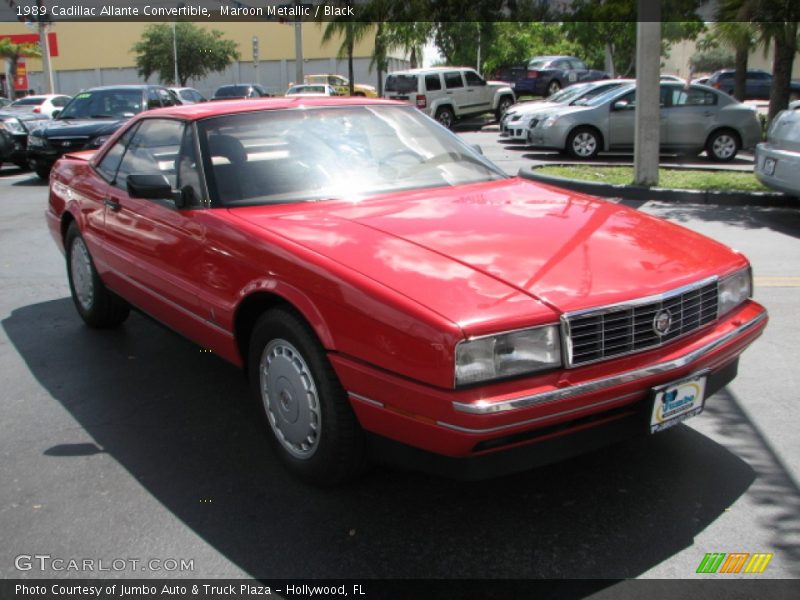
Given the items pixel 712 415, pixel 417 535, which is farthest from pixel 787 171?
pixel 417 535

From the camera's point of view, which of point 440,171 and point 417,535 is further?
point 440,171

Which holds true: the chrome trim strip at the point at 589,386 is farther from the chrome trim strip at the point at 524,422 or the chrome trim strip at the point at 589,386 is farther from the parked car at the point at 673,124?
the parked car at the point at 673,124

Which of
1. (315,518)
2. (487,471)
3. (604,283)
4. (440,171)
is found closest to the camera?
(487,471)

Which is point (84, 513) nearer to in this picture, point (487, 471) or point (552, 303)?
point (487, 471)

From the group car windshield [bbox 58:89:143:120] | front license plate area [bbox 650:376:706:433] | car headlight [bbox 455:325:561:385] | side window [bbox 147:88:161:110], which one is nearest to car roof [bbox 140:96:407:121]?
car headlight [bbox 455:325:561:385]

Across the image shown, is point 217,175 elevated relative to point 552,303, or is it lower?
elevated

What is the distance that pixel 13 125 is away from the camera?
1605 centimetres

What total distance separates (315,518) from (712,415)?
6.82 ft

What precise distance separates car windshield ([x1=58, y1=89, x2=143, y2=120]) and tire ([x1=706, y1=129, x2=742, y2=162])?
10.4 metres

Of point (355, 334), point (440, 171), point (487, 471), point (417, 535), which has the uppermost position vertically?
point (440, 171)

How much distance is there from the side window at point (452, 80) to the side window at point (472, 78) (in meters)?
0.28

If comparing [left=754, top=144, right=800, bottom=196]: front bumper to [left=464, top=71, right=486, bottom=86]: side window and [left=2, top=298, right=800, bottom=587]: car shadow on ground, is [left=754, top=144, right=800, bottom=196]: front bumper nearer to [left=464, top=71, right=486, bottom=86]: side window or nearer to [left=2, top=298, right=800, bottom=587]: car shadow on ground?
[left=2, top=298, right=800, bottom=587]: car shadow on ground

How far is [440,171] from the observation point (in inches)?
172

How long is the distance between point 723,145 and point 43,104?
657 inches
